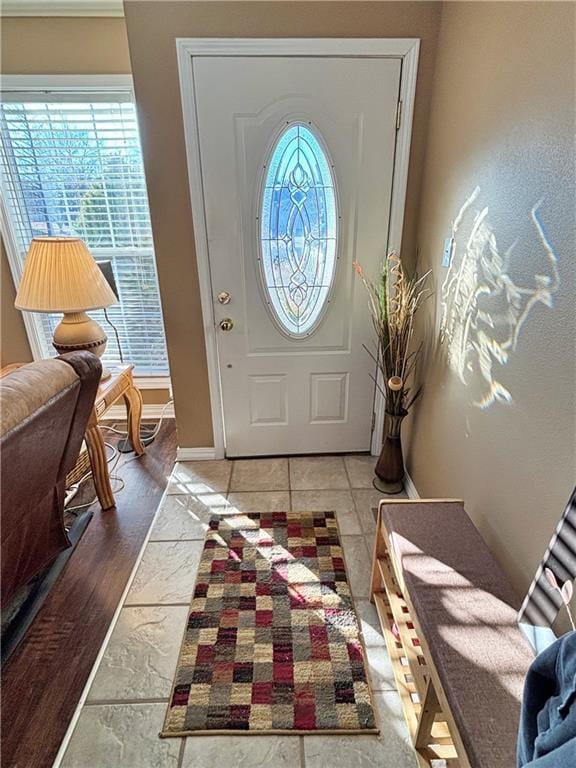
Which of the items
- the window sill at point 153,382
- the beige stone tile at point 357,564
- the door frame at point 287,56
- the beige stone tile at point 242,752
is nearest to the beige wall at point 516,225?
the door frame at point 287,56

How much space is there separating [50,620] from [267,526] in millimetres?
936

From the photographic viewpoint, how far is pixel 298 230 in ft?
6.80

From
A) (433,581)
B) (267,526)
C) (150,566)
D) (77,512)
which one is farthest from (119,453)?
(433,581)

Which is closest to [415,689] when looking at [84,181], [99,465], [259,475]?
[259,475]

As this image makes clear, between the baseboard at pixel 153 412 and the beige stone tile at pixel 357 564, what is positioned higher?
the baseboard at pixel 153 412

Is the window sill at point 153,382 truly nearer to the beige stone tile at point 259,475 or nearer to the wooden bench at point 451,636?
the beige stone tile at point 259,475

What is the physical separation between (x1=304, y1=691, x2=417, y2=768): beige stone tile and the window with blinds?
248cm

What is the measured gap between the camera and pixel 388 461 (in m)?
2.22

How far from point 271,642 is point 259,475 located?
1012 mm

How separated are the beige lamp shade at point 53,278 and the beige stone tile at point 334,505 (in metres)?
1.44

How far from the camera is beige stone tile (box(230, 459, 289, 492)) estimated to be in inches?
90.6

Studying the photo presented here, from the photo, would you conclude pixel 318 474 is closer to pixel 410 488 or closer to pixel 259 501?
pixel 259 501

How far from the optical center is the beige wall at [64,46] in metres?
2.20

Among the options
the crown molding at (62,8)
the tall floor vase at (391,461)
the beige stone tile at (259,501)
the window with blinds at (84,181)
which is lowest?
the beige stone tile at (259,501)
